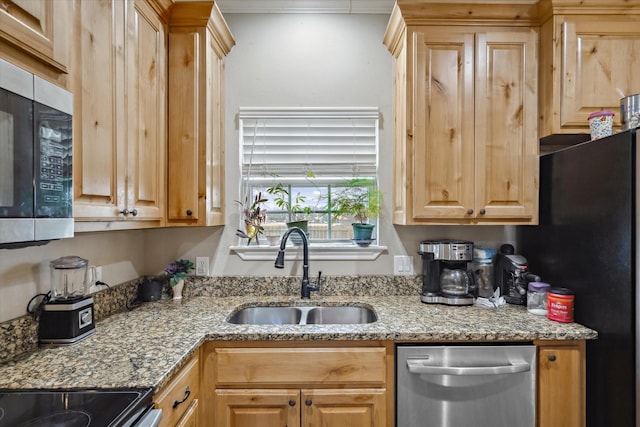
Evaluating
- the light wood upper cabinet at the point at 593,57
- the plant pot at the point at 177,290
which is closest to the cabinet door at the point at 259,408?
the plant pot at the point at 177,290

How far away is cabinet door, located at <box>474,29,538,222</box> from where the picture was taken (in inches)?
73.5

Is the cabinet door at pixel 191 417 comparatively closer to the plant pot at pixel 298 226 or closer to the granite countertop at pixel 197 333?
the granite countertop at pixel 197 333

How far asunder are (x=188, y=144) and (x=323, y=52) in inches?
41.5

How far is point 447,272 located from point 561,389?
0.71 meters

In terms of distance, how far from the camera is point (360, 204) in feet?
7.29

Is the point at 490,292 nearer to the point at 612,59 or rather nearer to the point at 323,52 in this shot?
the point at 612,59

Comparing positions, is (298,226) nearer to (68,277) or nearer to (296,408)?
(296,408)

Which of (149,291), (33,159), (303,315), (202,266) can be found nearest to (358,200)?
(303,315)

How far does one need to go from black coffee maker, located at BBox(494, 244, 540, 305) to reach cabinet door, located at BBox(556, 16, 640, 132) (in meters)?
0.75

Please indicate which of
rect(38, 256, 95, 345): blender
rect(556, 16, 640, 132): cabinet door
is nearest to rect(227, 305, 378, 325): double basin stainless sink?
rect(38, 256, 95, 345): blender

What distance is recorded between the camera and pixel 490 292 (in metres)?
2.02

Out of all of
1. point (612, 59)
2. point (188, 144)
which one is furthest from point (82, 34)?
point (612, 59)

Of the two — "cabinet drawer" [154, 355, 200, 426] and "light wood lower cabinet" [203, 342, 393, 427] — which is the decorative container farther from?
"cabinet drawer" [154, 355, 200, 426]

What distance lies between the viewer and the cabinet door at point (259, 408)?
1.54 meters
